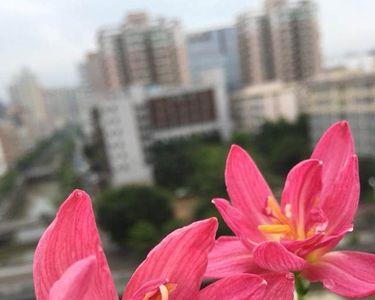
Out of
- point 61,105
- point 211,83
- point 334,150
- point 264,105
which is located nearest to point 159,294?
point 334,150

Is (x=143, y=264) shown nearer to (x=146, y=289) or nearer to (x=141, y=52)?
(x=146, y=289)

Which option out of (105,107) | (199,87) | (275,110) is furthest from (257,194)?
(275,110)

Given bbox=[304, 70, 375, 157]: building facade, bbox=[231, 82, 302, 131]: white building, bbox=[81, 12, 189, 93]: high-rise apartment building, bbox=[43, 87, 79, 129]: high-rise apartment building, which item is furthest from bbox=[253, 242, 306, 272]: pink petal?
bbox=[43, 87, 79, 129]: high-rise apartment building

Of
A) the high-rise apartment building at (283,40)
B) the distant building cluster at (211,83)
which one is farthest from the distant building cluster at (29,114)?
the high-rise apartment building at (283,40)

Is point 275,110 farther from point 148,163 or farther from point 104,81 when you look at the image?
point 104,81

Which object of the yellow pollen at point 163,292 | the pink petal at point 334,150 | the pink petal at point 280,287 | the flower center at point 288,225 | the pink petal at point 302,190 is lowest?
the pink petal at point 280,287

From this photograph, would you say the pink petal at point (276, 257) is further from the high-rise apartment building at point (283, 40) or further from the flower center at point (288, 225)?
the high-rise apartment building at point (283, 40)

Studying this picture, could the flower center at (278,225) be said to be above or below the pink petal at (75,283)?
below

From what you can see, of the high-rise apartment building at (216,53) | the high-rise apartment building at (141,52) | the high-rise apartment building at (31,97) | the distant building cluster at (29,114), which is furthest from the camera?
the high-rise apartment building at (31,97)
